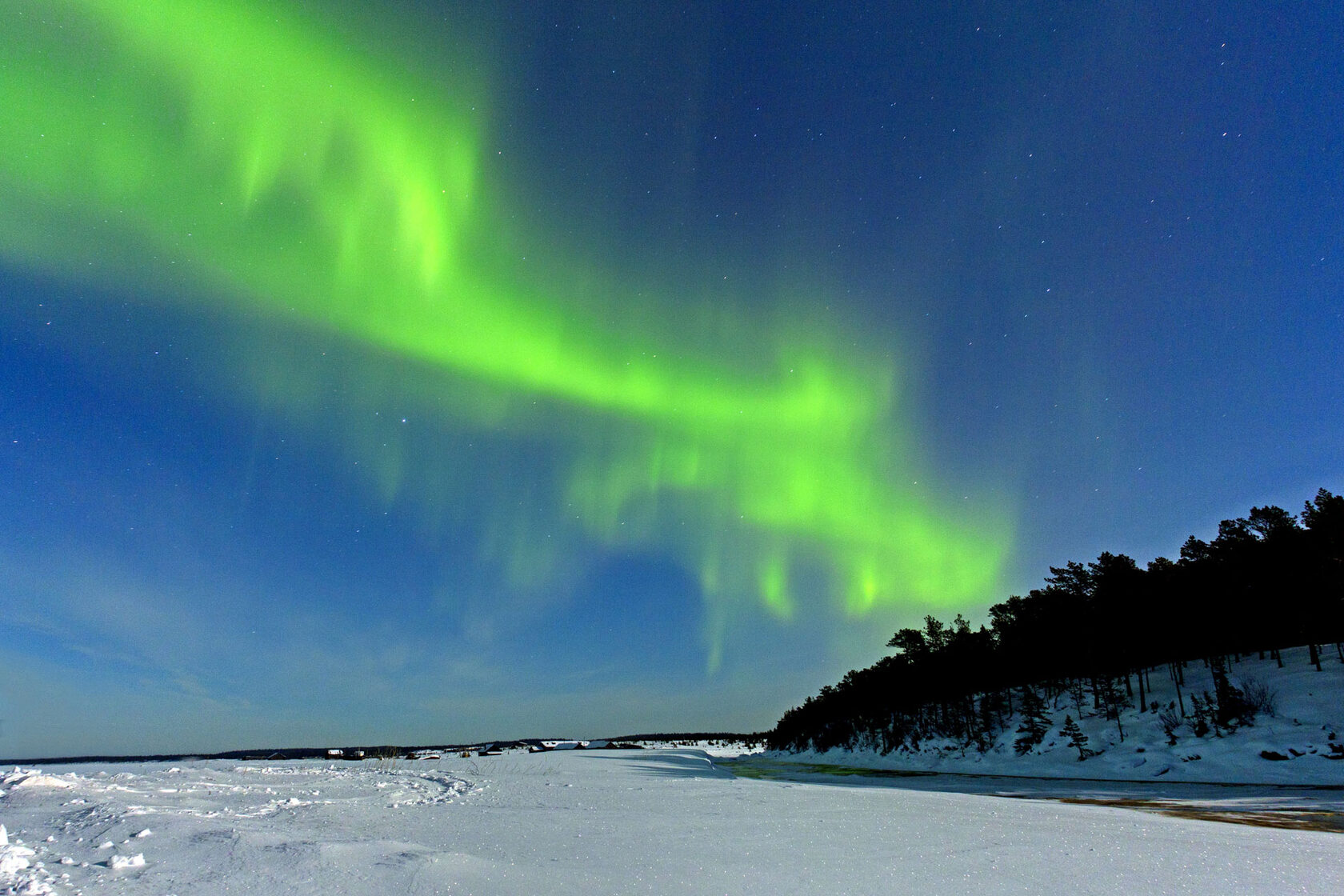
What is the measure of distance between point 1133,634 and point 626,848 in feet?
291

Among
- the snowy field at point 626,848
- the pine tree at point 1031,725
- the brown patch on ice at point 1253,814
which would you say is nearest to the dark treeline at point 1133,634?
the pine tree at point 1031,725

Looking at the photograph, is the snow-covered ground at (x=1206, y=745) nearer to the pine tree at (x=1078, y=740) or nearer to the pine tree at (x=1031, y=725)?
the pine tree at (x=1078, y=740)

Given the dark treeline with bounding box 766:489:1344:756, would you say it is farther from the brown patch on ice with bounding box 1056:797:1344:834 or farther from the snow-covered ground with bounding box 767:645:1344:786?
the brown patch on ice with bounding box 1056:797:1344:834

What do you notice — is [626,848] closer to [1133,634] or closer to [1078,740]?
[1078,740]

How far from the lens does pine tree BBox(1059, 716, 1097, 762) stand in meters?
64.1

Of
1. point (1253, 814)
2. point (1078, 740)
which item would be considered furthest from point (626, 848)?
point (1078, 740)

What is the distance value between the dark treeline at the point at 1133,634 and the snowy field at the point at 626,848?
5984 cm

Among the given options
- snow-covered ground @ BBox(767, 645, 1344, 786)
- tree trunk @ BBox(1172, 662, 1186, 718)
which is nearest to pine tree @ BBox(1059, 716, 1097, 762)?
snow-covered ground @ BBox(767, 645, 1344, 786)

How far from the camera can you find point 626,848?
44.2ft

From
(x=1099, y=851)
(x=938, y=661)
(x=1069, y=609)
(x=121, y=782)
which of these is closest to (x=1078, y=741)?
(x=1069, y=609)

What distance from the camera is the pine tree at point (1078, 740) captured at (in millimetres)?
64125

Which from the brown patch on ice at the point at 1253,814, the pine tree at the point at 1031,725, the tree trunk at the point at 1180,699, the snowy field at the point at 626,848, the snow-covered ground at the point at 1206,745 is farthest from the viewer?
the pine tree at the point at 1031,725

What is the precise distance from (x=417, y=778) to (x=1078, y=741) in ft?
224

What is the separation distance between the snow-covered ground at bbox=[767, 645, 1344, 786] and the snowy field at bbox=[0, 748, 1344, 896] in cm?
3916
